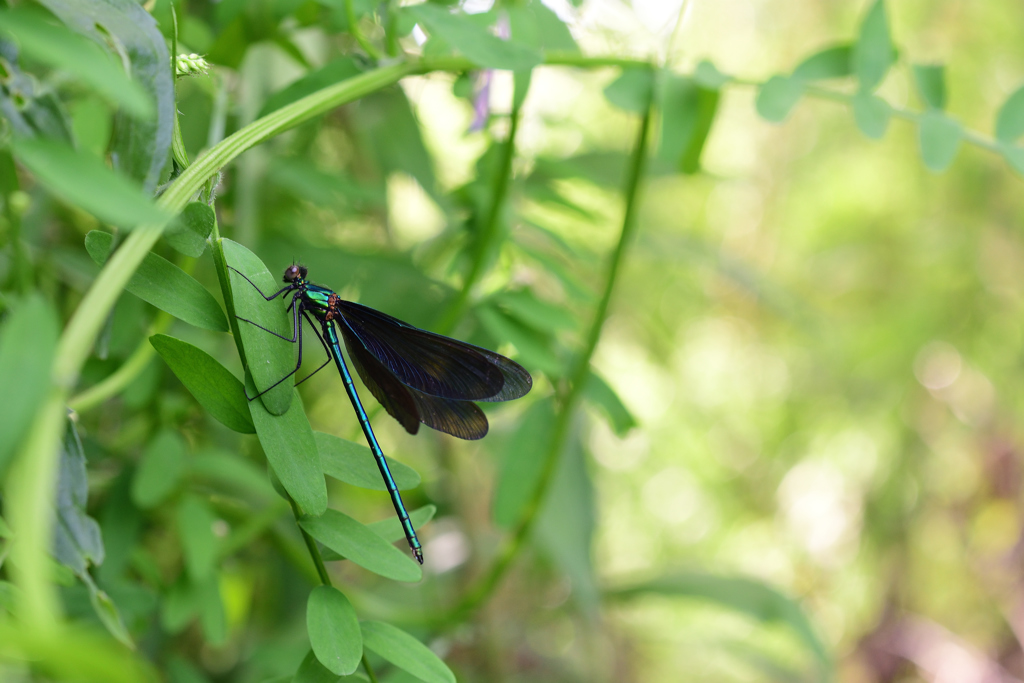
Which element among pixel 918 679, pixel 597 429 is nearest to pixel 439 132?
pixel 597 429

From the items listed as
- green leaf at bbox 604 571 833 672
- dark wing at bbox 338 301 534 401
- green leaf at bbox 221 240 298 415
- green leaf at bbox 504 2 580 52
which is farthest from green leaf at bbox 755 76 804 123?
green leaf at bbox 604 571 833 672

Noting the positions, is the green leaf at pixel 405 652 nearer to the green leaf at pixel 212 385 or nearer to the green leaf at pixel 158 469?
the green leaf at pixel 212 385

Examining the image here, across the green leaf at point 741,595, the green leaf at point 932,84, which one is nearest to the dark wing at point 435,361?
the green leaf at point 932,84

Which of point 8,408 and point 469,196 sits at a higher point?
point 469,196

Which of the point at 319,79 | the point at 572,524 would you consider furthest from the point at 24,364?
the point at 572,524

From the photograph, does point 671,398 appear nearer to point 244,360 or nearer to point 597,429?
point 597,429
